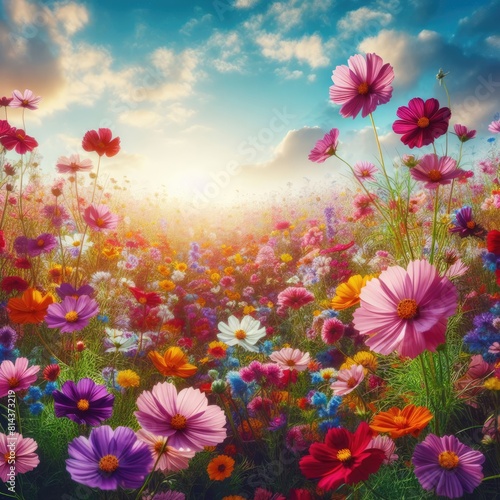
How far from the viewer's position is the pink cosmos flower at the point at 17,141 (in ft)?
5.63

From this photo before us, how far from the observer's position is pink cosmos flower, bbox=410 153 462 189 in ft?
3.45

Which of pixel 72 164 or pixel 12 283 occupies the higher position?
pixel 72 164

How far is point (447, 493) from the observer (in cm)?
75

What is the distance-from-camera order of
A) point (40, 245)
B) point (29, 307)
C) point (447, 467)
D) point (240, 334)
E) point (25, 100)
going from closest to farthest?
point (447, 467), point (29, 307), point (240, 334), point (40, 245), point (25, 100)

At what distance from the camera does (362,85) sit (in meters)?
1.13

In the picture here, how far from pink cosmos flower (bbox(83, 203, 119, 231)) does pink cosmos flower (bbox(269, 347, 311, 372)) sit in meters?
0.89

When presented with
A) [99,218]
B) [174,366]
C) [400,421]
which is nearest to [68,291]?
[99,218]

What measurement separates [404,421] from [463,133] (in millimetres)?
1149

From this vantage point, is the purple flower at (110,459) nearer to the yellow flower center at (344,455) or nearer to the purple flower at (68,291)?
the yellow flower center at (344,455)

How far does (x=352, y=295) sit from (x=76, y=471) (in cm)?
82

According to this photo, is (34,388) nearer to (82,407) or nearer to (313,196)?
(82,407)

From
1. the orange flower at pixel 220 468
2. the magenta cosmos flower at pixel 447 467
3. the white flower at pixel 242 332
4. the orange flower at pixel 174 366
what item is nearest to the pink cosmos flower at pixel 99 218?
the white flower at pixel 242 332

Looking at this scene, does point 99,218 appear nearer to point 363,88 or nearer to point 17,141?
point 17,141

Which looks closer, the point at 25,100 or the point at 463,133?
the point at 463,133
